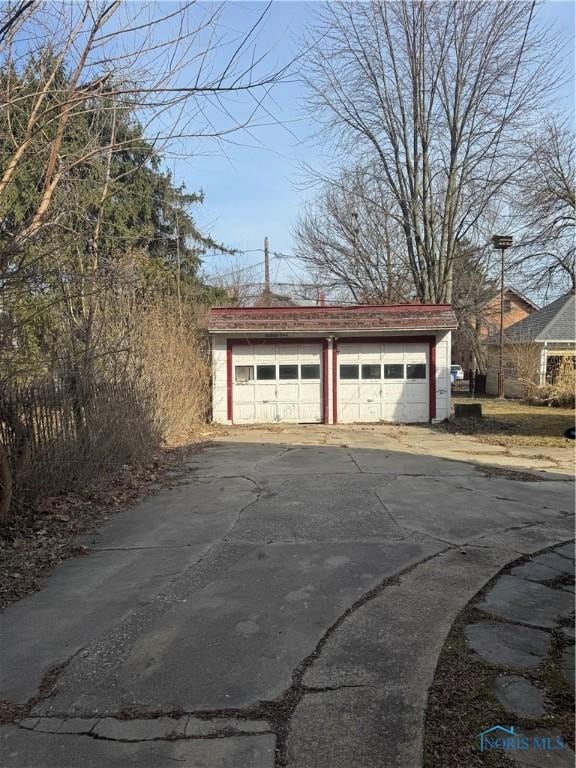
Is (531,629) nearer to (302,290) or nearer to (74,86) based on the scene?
(74,86)

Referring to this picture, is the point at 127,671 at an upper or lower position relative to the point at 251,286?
lower

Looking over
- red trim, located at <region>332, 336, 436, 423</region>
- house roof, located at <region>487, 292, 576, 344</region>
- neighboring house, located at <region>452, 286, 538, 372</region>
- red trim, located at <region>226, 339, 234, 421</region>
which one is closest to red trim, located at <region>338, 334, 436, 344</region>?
red trim, located at <region>332, 336, 436, 423</region>

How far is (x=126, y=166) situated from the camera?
22.6 feet

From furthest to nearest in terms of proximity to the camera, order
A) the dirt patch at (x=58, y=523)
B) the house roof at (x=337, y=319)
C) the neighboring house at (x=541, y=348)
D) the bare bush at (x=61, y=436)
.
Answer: the neighboring house at (x=541, y=348), the house roof at (x=337, y=319), the bare bush at (x=61, y=436), the dirt patch at (x=58, y=523)

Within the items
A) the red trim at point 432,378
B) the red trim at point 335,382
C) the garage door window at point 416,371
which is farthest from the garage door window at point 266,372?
the red trim at point 432,378

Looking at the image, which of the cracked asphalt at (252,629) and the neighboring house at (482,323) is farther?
the neighboring house at (482,323)

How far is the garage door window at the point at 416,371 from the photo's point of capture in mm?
16578

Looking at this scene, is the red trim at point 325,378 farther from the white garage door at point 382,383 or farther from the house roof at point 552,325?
the house roof at point 552,325

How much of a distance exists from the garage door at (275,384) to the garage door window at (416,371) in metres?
2.75

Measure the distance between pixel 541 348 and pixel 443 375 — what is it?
473 inches

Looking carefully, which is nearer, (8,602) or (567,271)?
(8,602)

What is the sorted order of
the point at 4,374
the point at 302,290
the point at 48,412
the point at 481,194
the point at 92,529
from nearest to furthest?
the point at 4,374 → the point at 92,529 → the point at 48,412 → the point at 481,194 → the point at 302,290

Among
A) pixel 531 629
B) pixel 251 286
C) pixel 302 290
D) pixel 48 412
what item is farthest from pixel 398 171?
pixel 531 629

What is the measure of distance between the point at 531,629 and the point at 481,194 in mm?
22811
